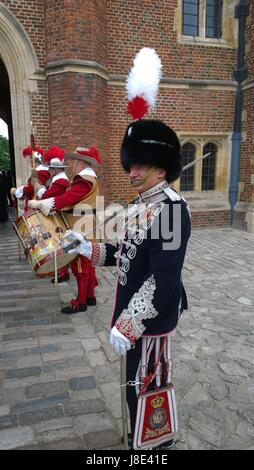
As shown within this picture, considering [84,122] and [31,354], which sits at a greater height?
[84,122]

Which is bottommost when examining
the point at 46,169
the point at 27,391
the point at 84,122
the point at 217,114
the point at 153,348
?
the point at 27,391

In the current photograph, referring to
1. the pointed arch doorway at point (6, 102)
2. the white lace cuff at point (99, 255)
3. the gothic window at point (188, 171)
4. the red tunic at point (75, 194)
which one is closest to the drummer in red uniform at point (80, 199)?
the red tunic at point (75, 194)

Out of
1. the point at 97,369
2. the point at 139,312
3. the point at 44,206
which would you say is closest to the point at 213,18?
the point at 44,206

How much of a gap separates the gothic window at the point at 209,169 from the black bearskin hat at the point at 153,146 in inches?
325

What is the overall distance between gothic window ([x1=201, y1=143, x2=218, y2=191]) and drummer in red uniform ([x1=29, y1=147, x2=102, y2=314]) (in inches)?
241

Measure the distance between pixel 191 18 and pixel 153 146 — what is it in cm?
888

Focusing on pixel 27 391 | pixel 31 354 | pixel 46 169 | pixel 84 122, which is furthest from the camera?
pixel 84 122

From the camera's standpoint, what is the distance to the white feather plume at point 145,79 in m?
2.15

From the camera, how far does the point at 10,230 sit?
957 centimetres

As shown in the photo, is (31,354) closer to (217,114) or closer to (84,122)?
(84,122)

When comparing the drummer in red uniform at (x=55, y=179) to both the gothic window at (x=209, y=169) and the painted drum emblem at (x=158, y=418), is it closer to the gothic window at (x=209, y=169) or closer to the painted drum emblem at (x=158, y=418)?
the painted drum emblem at (x=158, y=418)

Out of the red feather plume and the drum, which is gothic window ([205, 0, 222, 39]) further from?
the red feather plume
